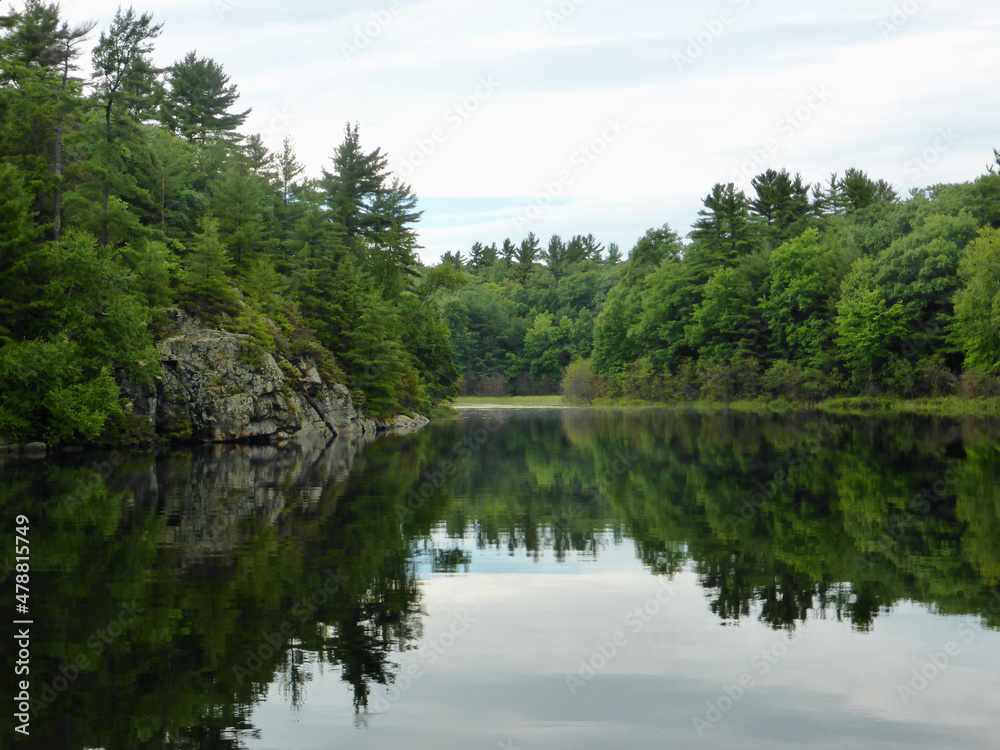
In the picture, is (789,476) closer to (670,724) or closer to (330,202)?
(670,724)

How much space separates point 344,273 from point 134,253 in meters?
23.2

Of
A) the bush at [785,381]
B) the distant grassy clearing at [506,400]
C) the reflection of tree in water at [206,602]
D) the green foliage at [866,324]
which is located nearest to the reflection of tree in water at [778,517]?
the reflection of tree in water at [206,602]

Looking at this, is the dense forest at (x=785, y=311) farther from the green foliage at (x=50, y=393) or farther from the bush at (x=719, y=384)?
the green foliage at (x=50, y=393)

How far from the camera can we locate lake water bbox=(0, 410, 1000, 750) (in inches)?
340

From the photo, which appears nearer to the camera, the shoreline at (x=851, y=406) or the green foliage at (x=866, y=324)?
the shoreline at (x=851, y=406)

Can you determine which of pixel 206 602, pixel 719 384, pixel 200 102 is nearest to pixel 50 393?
pixel 206 602

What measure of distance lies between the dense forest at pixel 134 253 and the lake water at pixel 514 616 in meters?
15.0

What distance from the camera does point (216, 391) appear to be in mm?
47812

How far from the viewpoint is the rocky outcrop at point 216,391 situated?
153 feet

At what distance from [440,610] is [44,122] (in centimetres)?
4130

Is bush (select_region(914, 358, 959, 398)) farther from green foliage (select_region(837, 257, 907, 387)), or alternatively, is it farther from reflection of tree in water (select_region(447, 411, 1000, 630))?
reflection of tree in water (select_region(447, 411, 1000, 630))

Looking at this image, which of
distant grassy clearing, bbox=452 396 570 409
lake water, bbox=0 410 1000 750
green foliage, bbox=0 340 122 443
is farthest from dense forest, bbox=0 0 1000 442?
lake water, bbox=0 410 1000 750

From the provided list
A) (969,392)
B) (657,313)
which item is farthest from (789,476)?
(657,313)

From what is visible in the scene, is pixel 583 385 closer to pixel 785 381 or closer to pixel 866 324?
pixel 785 381
